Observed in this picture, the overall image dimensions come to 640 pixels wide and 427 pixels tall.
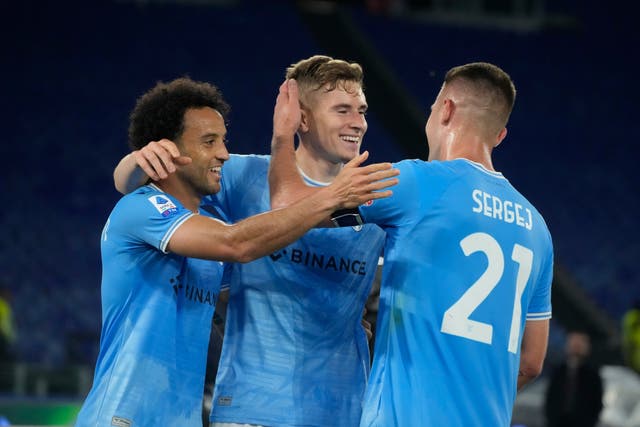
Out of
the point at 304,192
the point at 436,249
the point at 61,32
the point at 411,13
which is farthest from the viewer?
the point at 411,13

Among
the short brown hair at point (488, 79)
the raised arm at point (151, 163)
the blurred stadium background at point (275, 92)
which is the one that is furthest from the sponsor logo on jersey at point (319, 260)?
the blurred stadium background at point (275, 92)

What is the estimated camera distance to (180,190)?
13.9ft

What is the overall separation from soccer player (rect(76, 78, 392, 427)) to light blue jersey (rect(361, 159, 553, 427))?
0.23 metres

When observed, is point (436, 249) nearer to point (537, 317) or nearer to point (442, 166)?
point (442, 166)

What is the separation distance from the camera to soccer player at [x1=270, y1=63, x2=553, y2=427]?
381cm

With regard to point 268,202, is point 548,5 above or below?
above

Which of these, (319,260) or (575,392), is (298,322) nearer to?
(319,260)

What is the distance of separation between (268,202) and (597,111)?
17.9 metres

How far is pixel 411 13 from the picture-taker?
21.5m

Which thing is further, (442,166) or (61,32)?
(61,32)

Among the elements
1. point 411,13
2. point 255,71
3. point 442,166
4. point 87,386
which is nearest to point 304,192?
point 442,166

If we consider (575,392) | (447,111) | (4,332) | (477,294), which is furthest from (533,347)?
(4,332)

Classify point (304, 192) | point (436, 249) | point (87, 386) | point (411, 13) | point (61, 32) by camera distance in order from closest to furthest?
point (436, 249), point (304, 192), point (87, 386), point (61, 32), point (411, 13)

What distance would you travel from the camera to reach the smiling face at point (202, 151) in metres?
4.20
